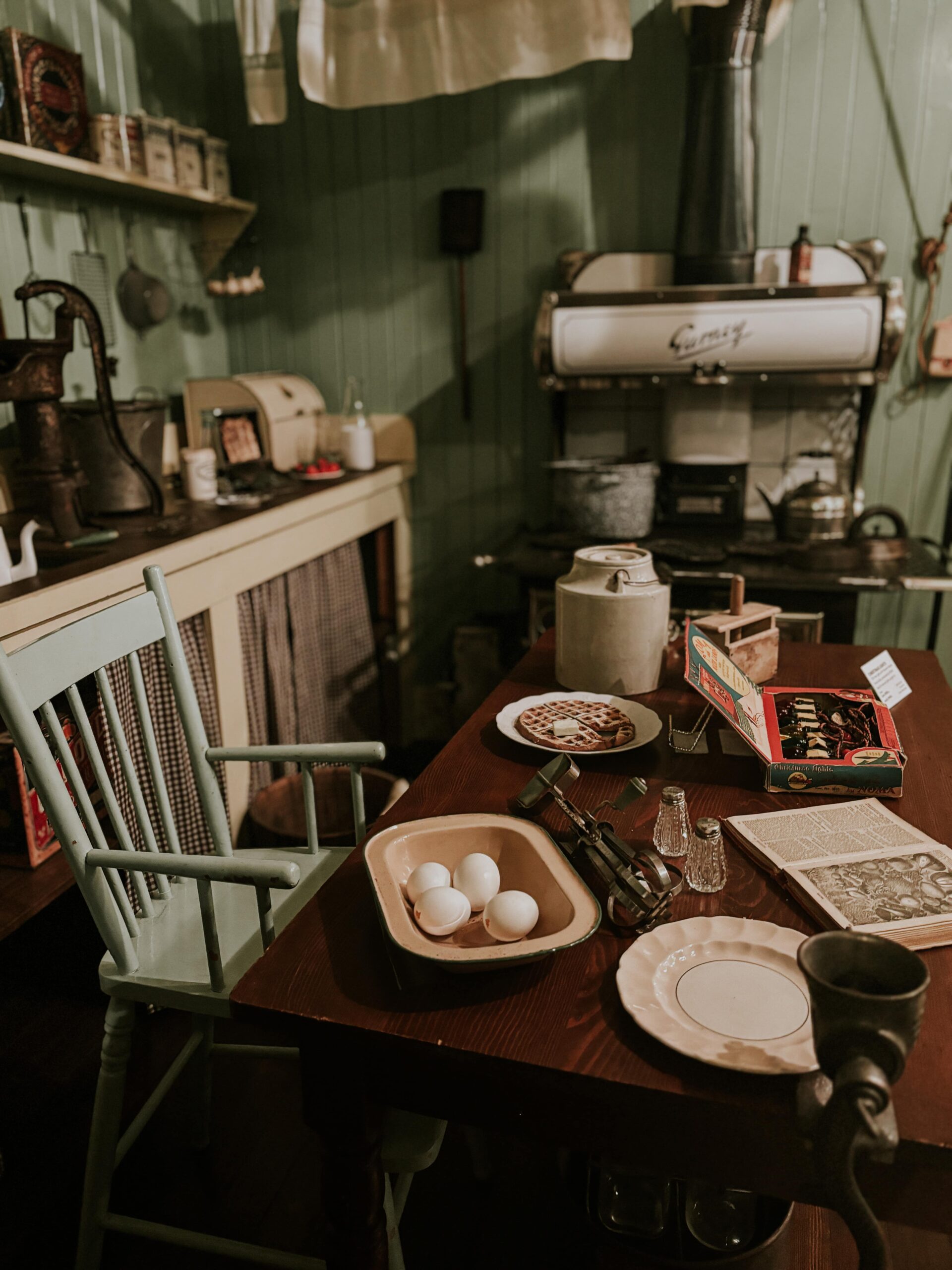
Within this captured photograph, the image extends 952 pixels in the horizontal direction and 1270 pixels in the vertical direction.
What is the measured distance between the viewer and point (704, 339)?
261 centimetres

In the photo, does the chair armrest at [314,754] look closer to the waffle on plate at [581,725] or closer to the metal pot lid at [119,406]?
the waffle on plate at [581,725]

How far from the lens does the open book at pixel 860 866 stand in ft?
3.12

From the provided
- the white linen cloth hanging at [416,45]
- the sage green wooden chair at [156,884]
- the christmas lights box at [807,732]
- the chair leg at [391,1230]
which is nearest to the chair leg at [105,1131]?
the sage green wooden chair at [156,884]

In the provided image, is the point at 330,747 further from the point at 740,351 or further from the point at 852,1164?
the point at 740,351

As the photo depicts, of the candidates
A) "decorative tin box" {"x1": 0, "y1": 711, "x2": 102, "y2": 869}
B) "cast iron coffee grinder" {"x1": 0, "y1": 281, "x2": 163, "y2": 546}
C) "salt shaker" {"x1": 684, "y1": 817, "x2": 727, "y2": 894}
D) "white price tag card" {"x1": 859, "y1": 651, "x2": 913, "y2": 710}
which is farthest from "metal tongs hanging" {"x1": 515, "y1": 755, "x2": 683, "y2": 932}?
"cast iron coffee grinder" {"x1": 0, "y1": 281, "x2": 163, "y2": 546}

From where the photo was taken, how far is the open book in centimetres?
95

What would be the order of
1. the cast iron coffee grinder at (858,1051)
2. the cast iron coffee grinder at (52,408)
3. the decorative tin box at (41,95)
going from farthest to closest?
the decorative tin box at (41,95), the cast iron coffee grinder at (52,408), the cast iron coffee grinder at (858,1051)

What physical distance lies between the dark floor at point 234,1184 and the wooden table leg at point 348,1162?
604 millimetres

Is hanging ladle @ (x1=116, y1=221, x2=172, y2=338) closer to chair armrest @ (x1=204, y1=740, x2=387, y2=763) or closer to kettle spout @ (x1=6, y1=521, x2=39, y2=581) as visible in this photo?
kettle spout @ (x1=6, y1=521, x2=39, y2=581)

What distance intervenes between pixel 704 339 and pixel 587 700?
1.49 meters

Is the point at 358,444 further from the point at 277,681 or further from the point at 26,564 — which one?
the point at 26,564

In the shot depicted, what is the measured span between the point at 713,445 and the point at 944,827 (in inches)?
73.8

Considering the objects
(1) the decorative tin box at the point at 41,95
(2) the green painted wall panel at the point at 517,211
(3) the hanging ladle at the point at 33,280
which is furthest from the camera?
(2) the green painted wall panel at the point at 517,211

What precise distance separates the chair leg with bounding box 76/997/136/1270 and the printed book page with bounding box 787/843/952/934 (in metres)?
0.95
